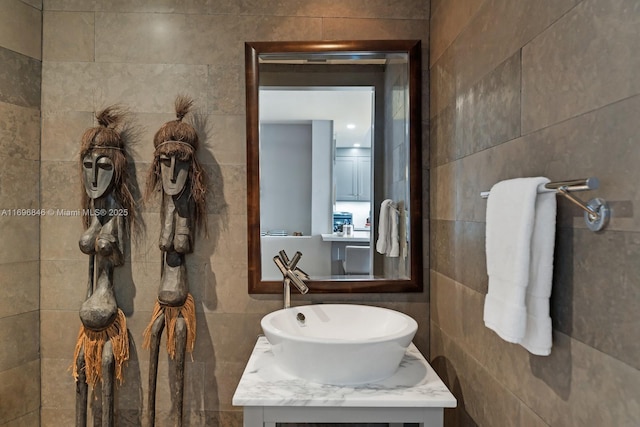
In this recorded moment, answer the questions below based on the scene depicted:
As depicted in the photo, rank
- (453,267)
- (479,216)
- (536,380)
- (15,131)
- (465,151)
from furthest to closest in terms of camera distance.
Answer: (15,131)
(453,267)
(465,151)
(479,216)
(536,380)

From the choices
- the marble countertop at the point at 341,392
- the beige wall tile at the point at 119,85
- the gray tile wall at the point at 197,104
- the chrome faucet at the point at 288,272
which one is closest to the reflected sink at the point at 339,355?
the marble countertop at the point at 341,392

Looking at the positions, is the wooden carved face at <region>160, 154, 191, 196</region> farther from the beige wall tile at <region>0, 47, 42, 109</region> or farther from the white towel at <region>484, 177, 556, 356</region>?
the white towel at <region>484, 177, 556, 356</region>

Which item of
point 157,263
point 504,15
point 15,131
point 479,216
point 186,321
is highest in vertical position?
point 504,15

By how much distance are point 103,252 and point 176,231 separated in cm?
30

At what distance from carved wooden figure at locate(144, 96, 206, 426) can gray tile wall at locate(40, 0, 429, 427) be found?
0.06m

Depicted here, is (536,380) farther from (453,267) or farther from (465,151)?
(465,151)

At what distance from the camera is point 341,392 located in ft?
3.58

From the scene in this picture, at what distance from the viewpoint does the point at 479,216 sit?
3.85 feet

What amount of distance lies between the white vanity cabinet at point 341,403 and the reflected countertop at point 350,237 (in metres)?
0.64

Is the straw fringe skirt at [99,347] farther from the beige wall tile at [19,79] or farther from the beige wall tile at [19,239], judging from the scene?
the beige wall tile at [19,79]

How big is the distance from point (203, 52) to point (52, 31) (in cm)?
66

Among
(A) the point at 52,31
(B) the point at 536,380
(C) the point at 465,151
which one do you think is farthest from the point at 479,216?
(A) the point at 52,31

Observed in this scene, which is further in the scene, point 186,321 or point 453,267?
point 186,321

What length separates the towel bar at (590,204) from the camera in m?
0.66
